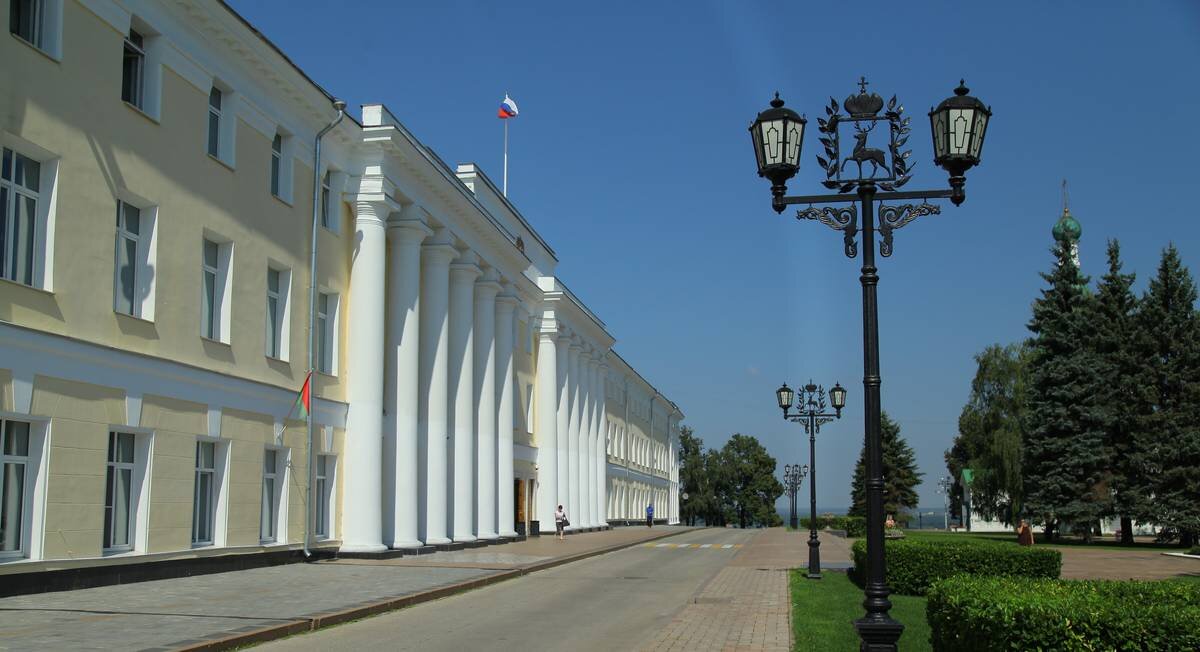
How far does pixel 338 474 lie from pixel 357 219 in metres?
6.49

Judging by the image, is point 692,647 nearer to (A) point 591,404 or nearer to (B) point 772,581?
(B) point 772,581

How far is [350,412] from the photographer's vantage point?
84.5ft

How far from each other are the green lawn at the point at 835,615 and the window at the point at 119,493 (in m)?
11.0

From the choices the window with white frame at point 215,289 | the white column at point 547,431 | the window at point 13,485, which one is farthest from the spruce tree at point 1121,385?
the window at point 13,485

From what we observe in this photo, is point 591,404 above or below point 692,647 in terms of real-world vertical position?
above

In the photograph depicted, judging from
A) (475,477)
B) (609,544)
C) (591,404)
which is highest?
(591,404)

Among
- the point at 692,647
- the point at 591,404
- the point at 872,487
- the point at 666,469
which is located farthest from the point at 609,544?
the point at 666,469

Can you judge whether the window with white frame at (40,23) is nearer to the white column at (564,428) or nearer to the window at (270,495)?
the window at (270,495)

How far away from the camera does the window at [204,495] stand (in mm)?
19516

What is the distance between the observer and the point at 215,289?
20719mm

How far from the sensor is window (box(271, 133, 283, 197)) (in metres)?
23.2

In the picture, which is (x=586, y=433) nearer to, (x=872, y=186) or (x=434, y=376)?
(x=434, y=376)

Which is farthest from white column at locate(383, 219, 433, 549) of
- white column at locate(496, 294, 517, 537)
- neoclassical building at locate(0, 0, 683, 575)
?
white column at locate(496, 294, 517, 537)

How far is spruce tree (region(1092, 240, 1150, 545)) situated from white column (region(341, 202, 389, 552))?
107 ft
